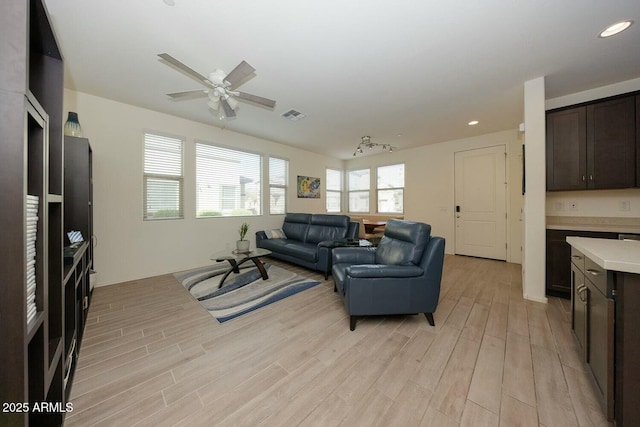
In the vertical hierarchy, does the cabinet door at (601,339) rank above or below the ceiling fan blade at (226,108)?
below

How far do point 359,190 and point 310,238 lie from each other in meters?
3.10

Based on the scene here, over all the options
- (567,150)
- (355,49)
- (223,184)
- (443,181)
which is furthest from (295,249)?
(567,150)

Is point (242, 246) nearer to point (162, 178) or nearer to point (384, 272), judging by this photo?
point (162, 178)

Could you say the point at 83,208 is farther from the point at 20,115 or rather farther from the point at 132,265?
the point at 20,115

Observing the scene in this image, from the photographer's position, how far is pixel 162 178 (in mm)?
3682

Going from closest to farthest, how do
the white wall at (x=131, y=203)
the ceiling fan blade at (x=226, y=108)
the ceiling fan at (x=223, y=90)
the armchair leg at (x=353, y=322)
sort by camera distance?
the ceiling fan at (x=223, y=90)
the armchair leg at (x=353, y=322)
the ceiling fan blade at (x=226, y=108)
the white wall at (x=131, y=203)

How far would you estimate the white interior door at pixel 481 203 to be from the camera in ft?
14.9

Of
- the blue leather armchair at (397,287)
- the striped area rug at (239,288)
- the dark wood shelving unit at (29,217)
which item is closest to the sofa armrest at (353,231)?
the striped area rug at (239,288)

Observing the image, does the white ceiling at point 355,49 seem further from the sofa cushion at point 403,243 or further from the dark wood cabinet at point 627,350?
the dark wood cabinet at point 627,350

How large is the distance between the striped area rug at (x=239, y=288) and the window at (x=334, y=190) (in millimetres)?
3400

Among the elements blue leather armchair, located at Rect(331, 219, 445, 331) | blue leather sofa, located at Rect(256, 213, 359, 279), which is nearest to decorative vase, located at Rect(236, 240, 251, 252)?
blue leather sofa, located at Rect(256, 213, 359, 279)

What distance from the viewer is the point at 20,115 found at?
723mm

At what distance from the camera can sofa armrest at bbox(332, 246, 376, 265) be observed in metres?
2.77

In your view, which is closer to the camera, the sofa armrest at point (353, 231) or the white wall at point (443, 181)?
the sofa armrest at point (353, 231)
